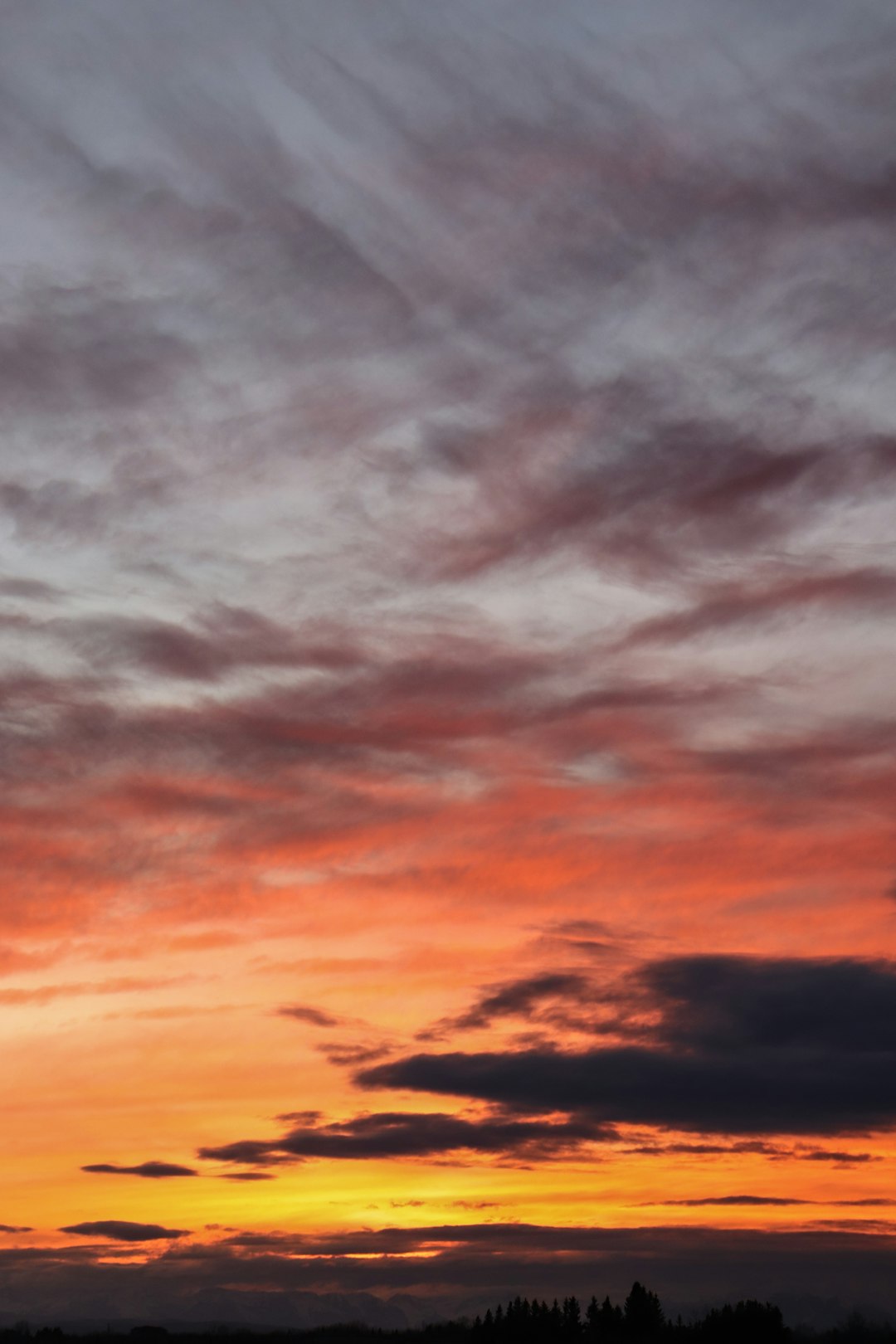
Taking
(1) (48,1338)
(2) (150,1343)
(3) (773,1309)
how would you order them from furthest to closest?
(1) (48,1338) → (2) (150,1343) → (3) (773,1309)

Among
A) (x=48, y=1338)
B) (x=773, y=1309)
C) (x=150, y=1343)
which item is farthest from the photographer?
(x=48, y=1338)

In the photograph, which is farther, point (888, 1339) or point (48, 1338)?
point (48, 1338)

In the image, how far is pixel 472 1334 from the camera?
134625 millimetres

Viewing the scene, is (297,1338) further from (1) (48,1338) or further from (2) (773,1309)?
(2) (773,1309)

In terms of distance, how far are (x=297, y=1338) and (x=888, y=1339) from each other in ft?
187

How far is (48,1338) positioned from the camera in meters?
143

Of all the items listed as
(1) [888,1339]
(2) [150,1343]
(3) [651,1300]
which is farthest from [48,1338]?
(1) [888,1339]

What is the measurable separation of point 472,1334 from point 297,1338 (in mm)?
20144

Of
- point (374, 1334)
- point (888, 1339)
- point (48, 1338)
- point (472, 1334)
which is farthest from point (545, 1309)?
point (48, 1338)

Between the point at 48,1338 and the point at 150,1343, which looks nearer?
the point at 150,1343

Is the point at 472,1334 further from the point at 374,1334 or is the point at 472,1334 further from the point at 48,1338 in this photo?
the point at 48,1338

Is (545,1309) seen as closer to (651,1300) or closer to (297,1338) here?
(651,1300)

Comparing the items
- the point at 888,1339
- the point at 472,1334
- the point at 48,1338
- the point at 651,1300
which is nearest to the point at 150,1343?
the point at 48,1338

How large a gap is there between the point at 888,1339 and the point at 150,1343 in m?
65.6
